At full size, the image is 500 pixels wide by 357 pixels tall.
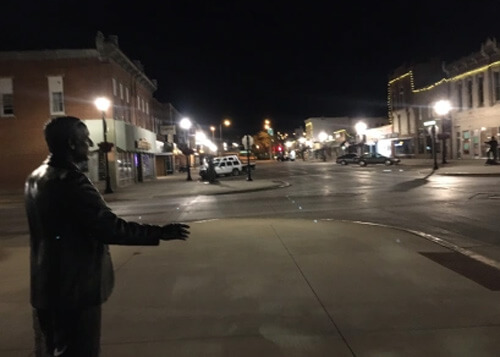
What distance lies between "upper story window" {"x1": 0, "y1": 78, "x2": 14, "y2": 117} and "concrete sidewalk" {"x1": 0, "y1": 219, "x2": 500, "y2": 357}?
2737 centimetres

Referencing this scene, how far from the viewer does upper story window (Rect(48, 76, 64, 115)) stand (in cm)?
3485

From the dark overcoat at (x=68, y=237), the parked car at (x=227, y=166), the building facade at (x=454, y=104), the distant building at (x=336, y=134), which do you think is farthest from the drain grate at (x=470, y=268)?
the distant building at (x=336, y=134)

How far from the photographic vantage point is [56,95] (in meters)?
35.0

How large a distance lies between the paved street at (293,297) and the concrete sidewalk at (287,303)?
2cm

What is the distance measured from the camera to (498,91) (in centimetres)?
4522

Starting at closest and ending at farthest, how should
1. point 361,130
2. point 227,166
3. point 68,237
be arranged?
point 68,237, point 227,166, point 361,130

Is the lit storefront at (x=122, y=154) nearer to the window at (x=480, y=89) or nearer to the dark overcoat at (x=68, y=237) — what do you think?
the window at (x=480, y=89)

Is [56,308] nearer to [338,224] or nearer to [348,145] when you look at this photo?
[338,224]

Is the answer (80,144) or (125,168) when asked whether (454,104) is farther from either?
(80,144)

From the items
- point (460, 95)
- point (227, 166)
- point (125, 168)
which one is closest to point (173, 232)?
point (125, 168)

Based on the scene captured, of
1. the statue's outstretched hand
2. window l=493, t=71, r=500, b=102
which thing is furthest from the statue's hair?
window l=493, t=71, r=500, b=102

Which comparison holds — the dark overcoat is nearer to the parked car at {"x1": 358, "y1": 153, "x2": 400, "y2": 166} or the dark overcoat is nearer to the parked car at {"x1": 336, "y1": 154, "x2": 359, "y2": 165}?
the parked car at {"x1": 358, "y1": 153, "x2": 400, "y2": 166}

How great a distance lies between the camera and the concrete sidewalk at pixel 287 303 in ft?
16.8

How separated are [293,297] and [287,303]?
273 mm
